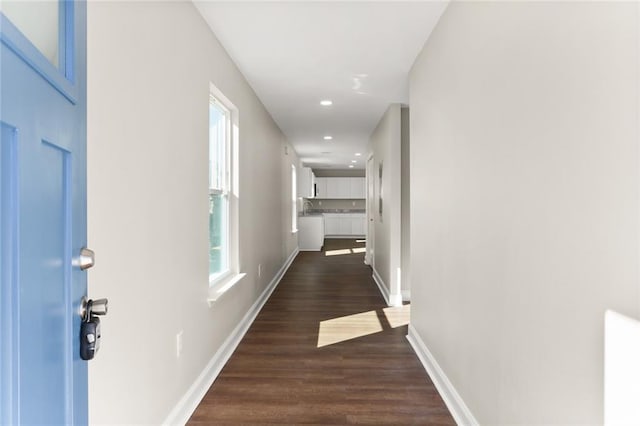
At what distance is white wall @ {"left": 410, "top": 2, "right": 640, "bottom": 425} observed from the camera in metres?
0.96

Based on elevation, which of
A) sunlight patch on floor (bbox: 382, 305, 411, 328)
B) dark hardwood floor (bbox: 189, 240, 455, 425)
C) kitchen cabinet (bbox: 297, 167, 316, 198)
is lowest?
dark hardwood floor (bbox: 189, 240, 455, 425)

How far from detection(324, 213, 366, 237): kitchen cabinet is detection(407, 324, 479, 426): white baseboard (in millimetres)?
9784

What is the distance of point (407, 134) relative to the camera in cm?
493

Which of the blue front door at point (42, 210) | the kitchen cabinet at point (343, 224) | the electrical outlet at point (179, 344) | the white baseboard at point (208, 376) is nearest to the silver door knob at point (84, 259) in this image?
the blue front door at point (42, 210)

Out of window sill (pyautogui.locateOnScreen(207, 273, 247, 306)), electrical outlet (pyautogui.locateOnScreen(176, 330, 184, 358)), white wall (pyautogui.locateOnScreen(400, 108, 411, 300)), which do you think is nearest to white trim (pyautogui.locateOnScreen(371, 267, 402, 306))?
white wall (pyautogui.locateOnScreen(400, 108, 411, 300))

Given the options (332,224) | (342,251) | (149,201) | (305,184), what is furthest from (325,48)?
(332,224)

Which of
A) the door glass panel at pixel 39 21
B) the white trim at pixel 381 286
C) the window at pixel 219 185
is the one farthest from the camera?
the white trim at pixel 381 286

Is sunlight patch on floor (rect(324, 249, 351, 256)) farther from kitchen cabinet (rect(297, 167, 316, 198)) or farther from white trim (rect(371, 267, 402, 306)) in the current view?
white trim (rect(371, 267, 402, 306))

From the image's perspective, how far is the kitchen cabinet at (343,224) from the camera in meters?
13.0

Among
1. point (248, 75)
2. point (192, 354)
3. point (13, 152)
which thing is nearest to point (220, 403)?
point (192, 354)

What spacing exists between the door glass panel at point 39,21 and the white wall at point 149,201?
420 millimetres

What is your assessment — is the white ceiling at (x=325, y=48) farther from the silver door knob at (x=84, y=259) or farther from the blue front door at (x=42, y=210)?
the silver door knob at (x=84, y=259)

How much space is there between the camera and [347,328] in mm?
3748

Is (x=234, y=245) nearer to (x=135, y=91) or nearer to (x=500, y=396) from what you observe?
(x=135, y=91)
